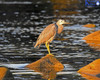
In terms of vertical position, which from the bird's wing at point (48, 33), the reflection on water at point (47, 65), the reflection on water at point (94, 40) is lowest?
the reflection on water at point (94, 40)

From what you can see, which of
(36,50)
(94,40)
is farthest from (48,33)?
(94,40)

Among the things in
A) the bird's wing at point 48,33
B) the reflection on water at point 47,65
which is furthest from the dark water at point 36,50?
the bird's wing at point 48,33

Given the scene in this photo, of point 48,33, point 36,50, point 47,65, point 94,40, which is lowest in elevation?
point 94,40

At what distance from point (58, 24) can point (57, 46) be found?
143 inches

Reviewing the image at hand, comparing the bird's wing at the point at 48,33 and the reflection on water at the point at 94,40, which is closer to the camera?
the bird's wing at the point at 48,33

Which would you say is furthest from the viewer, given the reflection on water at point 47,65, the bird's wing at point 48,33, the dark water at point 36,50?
the bird's wing at point 48,33

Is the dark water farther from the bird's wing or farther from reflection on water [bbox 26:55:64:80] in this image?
the bird's wing

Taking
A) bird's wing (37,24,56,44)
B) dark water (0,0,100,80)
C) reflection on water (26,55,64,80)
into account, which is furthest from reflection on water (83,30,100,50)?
reflection on water (26,55,64,80)

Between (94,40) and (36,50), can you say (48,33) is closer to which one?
(36,50)

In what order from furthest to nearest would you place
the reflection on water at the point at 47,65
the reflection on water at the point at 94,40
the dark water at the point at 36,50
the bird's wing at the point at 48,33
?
the reflection on water at the point at 94,40
the bird's wing at the point at 48,33
the reflection on water at the point at 47,65
the dark water at the point at 36,50

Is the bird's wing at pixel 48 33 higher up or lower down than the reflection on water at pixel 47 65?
higher up

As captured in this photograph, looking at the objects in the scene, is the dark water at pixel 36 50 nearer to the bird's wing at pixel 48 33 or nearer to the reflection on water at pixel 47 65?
the reflection on water at pixel 47 65

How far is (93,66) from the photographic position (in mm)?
11344

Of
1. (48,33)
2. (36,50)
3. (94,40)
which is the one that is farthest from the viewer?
(94,40)
